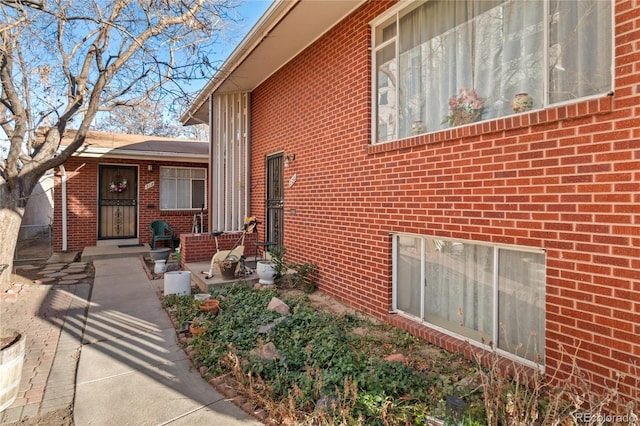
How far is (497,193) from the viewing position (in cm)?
318

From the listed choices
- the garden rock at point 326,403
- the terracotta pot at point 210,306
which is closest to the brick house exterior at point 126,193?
the terracotta pot at point 210,306

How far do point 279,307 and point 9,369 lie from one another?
8.90ft

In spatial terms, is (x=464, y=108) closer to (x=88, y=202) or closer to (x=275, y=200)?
(x=275, y=200)

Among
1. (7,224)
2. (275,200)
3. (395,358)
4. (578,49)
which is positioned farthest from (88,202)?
(578,49)

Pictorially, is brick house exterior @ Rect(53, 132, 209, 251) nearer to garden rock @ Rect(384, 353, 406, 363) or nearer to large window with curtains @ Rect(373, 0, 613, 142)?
large window with curtains @ Rect(373, 0, 613, 142)

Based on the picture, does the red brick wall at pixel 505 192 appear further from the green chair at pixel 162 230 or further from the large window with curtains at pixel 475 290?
the green chair at pixel 162 230

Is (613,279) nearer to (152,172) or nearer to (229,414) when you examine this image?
(229,414)

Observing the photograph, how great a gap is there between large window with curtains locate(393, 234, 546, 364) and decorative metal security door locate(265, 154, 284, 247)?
141 inches

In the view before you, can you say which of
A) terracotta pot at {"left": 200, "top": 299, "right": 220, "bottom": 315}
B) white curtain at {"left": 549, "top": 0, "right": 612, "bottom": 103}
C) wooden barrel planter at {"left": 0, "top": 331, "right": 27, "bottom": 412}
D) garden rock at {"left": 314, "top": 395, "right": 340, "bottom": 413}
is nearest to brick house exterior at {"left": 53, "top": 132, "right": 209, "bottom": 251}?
terracotta pot at {"left": 200, "top": 299, "right": 220, "bottom": 315}

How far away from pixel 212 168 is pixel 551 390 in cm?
786

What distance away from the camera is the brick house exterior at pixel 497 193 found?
7.88 ft

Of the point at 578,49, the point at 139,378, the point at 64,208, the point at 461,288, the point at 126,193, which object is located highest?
the point at 578,49

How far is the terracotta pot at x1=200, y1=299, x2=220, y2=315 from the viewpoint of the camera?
4.88m

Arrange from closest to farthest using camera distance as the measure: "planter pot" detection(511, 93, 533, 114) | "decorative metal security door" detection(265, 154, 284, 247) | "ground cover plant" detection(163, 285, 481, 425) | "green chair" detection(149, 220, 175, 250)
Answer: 1. "ground cover plant" detection(163, 285, 481, 425)
2. "planter pot" detection(511, 93, 533, 114)
3. "decorative metal security door" detection(265, 154, 284, 247)
4. "green chair" detection(149, 220, 175, 250)
